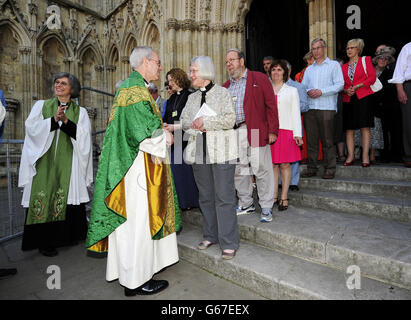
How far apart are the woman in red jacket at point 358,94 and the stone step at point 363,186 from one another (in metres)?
0.58

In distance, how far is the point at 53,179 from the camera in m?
3.05

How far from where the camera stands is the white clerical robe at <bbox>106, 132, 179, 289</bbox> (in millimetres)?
2043

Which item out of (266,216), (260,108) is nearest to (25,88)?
(260,108)

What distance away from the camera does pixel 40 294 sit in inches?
86.2

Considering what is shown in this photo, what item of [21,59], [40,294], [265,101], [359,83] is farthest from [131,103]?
[21,59]

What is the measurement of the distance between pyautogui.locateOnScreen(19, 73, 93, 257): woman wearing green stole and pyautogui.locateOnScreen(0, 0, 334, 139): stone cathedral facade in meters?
4.51

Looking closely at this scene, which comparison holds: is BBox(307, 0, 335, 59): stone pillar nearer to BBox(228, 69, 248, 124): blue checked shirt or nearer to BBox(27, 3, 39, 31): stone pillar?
BBox(228, 69, 248, 124): blue checked shirt

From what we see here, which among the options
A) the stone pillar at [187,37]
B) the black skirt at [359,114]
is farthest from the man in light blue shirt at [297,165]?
the stone pillar at [187,37]

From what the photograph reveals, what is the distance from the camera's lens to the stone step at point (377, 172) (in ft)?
10.9

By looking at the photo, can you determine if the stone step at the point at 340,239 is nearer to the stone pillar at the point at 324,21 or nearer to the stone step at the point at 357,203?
the stone step at the point at 357,203

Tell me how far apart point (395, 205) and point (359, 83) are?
6.36ft

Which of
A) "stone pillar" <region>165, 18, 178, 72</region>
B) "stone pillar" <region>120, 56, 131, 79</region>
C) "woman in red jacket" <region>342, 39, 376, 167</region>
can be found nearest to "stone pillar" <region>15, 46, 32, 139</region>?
"stone pillar" <region>120, 56, 131, 79</region>

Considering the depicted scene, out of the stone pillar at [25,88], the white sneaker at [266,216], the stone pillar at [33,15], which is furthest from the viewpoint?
the stone pillar at [25,88]
